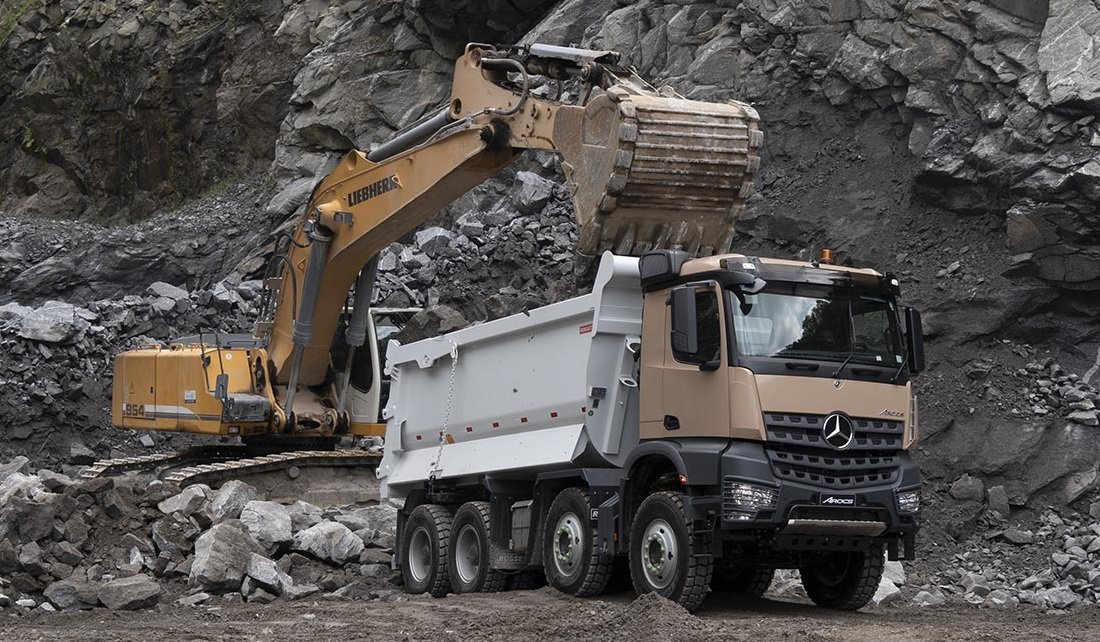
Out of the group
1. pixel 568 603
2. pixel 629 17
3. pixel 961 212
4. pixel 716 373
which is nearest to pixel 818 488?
pixel 716 373

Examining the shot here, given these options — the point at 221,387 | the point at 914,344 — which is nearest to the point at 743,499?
the point at 914,344

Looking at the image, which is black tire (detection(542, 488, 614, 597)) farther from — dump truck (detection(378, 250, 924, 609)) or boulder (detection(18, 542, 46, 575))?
boulder (detection(18, 542, 46, 575))

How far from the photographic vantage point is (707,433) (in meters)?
9.75

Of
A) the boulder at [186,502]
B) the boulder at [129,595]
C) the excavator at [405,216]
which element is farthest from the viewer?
the boulder at [186,502]

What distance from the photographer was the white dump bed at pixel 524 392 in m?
10.6

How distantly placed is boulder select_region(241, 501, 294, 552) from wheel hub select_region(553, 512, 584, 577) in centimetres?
320

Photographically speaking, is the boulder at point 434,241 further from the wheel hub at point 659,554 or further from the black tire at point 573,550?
the wheel hub at point 659,554

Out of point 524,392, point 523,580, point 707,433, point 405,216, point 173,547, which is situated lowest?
point 523,580

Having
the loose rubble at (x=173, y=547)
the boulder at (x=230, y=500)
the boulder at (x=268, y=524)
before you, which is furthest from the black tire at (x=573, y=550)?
the boulder at (x=230, y=500)

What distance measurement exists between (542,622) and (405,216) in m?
5.49

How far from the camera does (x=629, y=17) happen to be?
2317cm

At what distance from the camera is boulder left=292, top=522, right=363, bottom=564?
13.0 metres

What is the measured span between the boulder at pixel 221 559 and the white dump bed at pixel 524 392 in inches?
64.4

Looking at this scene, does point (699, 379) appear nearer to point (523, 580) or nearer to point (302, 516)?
point (523, 580)
